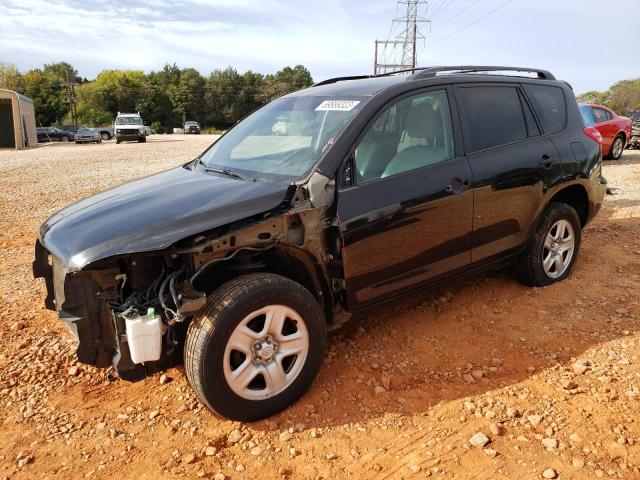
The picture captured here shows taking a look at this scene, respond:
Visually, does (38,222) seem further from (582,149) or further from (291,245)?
(582,149)

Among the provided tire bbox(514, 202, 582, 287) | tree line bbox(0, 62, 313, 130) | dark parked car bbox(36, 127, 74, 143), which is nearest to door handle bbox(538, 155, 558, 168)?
tire bbox(514, 202, 582, 287)

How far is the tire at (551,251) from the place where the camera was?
4.28m

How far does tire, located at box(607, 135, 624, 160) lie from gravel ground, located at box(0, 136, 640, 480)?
1218 centimetres

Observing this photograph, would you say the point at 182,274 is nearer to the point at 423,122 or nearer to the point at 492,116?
the point at 423,122

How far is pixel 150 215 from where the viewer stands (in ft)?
8.92

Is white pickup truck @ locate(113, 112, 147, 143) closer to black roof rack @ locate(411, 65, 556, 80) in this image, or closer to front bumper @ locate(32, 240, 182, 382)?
black roof rack @ locate(411, 65, 556, 80)

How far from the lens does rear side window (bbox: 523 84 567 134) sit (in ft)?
14.1

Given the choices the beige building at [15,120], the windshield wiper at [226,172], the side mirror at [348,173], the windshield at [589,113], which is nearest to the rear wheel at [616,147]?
the windshield at [589,113]

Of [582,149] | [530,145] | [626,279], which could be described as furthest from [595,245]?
[530,145]

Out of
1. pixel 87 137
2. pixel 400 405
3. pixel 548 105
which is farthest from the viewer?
pixel 87 137

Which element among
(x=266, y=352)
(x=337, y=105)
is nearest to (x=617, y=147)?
(x=337, y=105)

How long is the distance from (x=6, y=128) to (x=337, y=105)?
34.5 m

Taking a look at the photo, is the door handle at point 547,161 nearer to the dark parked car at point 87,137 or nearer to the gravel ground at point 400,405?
the gravel ground at point 400,405

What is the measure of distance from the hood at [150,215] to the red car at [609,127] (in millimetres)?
12981
